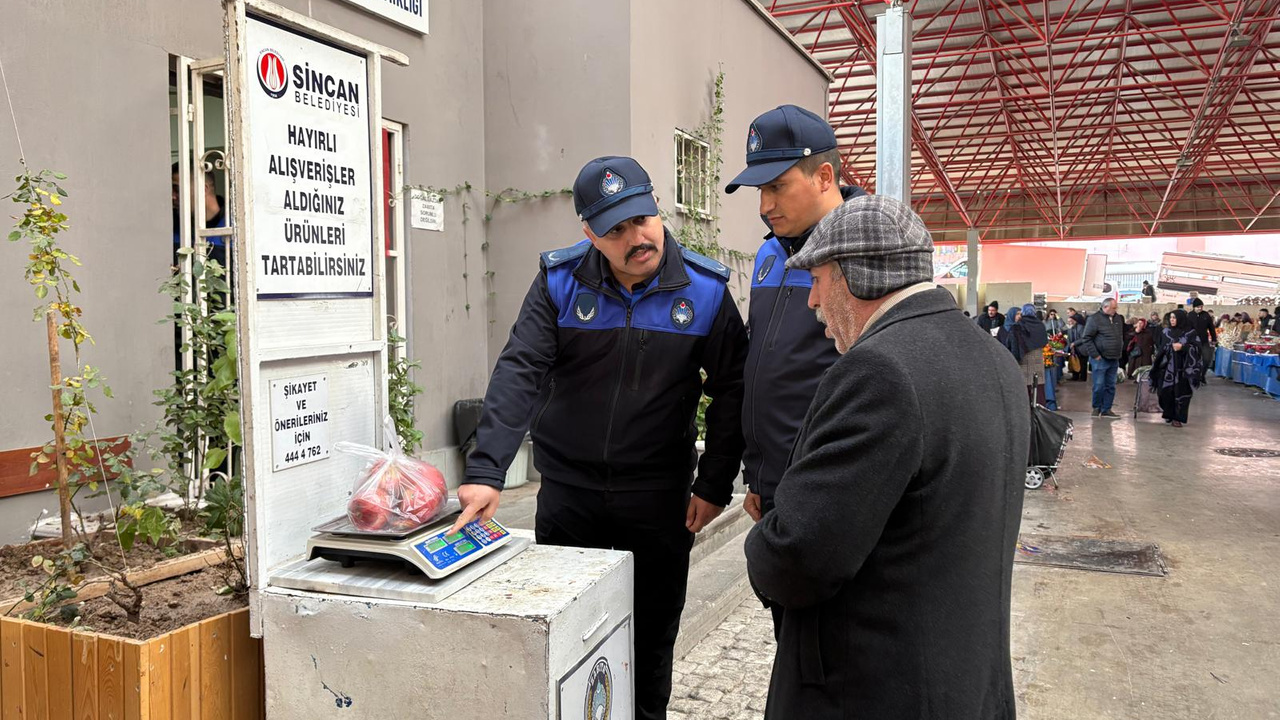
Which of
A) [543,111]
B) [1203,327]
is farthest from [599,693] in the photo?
[1203,327]

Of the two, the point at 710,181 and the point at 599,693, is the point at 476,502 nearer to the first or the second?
the point at 599,693

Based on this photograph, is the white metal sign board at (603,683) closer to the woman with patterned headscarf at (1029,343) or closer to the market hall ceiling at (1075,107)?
the woman with patterned headscarf at (1029,343)

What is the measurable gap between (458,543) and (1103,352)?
13.8 m

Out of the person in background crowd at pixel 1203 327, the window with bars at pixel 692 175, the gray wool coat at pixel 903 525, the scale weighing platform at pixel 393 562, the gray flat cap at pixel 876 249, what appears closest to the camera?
the gray wool coat at pixel 903 525

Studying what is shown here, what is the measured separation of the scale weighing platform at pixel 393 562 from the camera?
1968 mm

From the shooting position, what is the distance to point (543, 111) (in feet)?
24.2

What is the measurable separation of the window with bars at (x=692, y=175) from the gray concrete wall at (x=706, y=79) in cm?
17

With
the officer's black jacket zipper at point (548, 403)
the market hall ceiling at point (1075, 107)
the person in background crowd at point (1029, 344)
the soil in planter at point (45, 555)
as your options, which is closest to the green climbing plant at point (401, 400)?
the soil in planter at point (45, 555)

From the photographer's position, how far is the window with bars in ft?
27.3

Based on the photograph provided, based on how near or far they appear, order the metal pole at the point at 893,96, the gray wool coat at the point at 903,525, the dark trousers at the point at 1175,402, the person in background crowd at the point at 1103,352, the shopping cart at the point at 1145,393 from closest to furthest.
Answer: the gray wool coat at the point at 903,525, the metal pole at the point at 893,96, the dark trousers at the point at 1175,402, the person in background crowd at the point at 1103,352, the shopping cart at the point at 1145,393

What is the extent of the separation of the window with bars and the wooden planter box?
6.50 m

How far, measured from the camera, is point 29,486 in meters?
4.02

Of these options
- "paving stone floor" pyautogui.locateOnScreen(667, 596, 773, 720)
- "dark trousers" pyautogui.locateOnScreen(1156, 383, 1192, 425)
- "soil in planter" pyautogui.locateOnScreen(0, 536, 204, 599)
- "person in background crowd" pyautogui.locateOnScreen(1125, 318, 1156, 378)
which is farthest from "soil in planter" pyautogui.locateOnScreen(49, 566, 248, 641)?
"person in background crowd" pyautogui.locateOnScreen(1125, 318, 1156, 378)

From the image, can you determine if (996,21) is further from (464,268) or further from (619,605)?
(619,605)
